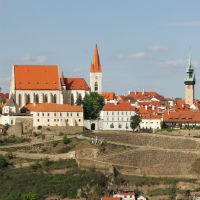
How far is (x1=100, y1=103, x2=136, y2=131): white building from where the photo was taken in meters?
125

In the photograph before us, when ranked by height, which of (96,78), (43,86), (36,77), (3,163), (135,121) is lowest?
(3,163)

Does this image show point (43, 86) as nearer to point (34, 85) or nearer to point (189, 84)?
point (34, 85)

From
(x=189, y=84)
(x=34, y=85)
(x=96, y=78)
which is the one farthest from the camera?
(x=189, y=84)

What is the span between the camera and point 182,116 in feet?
420

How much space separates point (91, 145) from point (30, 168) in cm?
1125

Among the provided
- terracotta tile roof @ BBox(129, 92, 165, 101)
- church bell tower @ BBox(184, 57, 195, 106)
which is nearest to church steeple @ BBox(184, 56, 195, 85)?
church bell tower @ BBox(184, 57, 195, 106)

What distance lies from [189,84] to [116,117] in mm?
27046

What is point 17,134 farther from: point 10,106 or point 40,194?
point 40,194

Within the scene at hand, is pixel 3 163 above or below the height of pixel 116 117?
below

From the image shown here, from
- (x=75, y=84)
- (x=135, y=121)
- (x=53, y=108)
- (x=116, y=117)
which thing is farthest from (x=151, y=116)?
(x=53, y=108)

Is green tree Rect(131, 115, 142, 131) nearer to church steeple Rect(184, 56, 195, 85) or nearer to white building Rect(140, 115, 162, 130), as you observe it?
white building Rect(140, 115, 162, 130)

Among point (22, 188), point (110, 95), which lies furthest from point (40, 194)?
point (110, 95)

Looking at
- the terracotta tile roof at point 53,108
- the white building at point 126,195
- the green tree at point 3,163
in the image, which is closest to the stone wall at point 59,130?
the terracotta tile roof at point 53,108

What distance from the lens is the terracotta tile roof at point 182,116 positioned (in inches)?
4998
